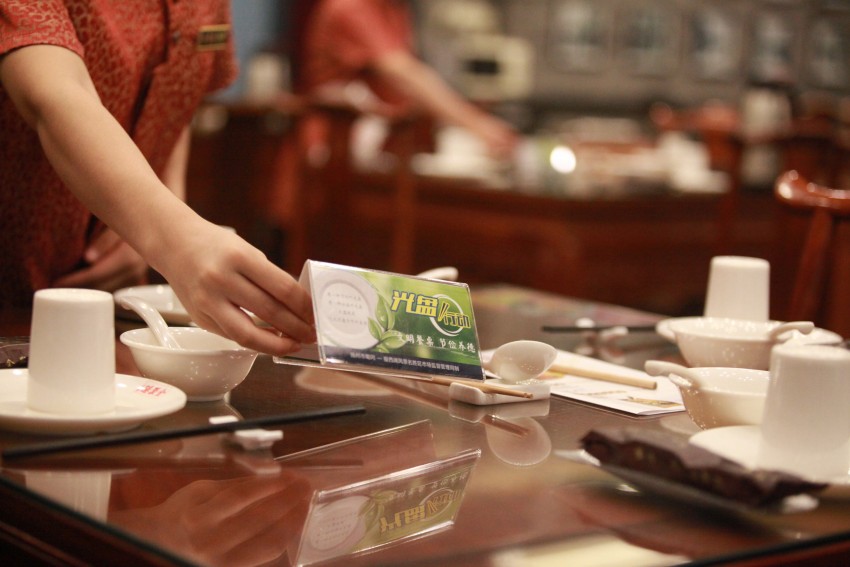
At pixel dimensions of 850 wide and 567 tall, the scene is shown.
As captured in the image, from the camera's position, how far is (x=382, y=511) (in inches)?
31.0

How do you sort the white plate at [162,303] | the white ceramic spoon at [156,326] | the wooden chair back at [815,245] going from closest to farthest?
the white ceramic spoon at [156,326] → the white plate at [162,303] → the wooden chair back at [815,245]

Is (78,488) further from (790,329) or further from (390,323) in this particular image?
(790,329)

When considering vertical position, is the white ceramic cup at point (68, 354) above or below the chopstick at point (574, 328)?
above

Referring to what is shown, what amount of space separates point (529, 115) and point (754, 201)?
3572 mm

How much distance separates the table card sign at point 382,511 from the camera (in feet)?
2.37

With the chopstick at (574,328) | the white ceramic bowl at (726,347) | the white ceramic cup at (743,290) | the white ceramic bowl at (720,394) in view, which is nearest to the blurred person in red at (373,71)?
the chopstick at (574,328)

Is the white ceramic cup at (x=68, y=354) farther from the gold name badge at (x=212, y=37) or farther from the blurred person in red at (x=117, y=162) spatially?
the gold name badge at (x=212, y=37)

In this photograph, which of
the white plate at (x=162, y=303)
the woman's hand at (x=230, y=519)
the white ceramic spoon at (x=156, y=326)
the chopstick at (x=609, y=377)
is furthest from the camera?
the white plate at (x=162, y=303)

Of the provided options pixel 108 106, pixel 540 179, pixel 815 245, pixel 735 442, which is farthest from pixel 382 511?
pixel 540 179

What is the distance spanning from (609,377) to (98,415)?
60 centimetres

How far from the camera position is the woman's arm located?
100 centimetres

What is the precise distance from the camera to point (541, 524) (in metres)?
0.78

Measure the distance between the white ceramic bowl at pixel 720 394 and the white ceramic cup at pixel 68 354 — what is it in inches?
19.9

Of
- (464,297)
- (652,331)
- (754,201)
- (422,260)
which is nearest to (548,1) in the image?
(754,201)
